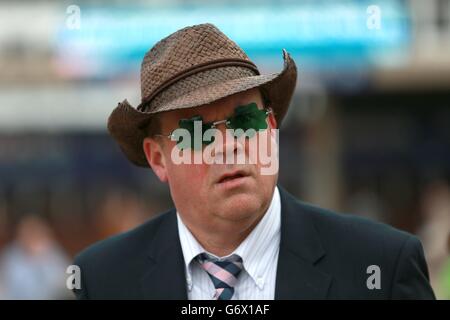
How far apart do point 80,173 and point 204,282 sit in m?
16.2

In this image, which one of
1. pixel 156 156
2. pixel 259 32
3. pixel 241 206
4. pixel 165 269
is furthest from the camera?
pixel 259 32

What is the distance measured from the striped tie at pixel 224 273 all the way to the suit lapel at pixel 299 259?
15cm

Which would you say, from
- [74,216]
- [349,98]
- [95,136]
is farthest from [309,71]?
[74,216]

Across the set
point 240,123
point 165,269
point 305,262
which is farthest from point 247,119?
point 165,269

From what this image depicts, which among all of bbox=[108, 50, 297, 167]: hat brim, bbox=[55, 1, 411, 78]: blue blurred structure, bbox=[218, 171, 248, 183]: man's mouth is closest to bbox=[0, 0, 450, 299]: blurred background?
bbox=[55, 1, 411, 78]: blue blurred structure

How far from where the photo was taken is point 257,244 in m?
3.28

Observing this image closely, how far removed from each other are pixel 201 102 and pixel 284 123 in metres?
15.0

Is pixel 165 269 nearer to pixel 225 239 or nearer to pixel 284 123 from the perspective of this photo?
pixel 225 239

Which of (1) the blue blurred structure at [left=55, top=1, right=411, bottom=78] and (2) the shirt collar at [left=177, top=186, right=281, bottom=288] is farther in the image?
(1) the blue blurred structure at [left=55, top=1, right=411, bottom=78]

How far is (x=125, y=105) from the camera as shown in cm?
341

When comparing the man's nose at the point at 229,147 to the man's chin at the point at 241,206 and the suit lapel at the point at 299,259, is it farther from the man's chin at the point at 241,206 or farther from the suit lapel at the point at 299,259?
the suit lapel at the point at 299,259

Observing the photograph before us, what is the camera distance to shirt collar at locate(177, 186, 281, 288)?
3.26m

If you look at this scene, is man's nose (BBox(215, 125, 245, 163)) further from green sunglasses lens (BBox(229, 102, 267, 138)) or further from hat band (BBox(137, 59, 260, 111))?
hat band (BBox(137, 59, 260, 111))
